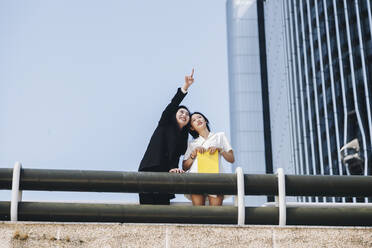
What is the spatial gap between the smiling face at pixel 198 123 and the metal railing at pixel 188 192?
2.02 m

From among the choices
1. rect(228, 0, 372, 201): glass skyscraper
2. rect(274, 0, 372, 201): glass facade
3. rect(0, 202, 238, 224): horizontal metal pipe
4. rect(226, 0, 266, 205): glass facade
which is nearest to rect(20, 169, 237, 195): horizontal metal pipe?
rect(0, 202, 238, 224): horizontal metal pipe

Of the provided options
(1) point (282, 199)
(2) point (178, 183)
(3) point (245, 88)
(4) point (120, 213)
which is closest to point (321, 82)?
(3) point (245, 88)

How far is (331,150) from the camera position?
199 feet

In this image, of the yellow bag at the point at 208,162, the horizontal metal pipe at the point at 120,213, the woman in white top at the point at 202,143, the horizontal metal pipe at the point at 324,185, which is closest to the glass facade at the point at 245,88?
the woman in white top at the point at 202,143

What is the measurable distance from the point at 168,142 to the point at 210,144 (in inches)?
18.1

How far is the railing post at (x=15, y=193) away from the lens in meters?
5.58

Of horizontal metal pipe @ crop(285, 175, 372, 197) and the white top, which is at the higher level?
the white top

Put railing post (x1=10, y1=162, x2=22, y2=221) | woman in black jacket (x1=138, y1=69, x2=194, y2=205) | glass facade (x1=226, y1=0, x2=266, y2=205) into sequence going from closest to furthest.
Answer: railing post (x1=10, y1=162, x2=22, y2=221) < woman in black jacket (x1=138, y1=69, x2=194, y2=205) < glass facade (x1=226, y1=0, x2=266, y2=205)

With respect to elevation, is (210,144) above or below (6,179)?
above

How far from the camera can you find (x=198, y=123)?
802 cm

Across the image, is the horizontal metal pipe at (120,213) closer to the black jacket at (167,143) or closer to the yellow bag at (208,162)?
the black jacket at (167,143)

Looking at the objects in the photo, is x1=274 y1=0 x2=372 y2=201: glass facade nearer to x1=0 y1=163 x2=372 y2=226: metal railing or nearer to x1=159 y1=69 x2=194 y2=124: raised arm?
x1=159 y1=69 x2=194 y2=124: raised arm

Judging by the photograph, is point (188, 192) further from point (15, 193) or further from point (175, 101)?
point (175, 101)

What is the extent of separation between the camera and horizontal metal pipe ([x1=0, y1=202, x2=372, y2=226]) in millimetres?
5684
